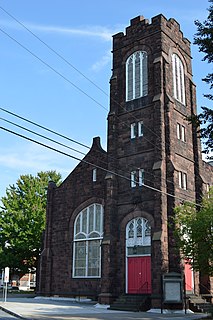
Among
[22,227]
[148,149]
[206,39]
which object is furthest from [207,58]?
[22,227]

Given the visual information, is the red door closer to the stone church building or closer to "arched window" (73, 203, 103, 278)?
the stone church building

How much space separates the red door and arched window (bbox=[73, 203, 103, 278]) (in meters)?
3.41

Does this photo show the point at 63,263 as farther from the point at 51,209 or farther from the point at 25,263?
the point at 25,263

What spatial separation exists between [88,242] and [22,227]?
17485mm

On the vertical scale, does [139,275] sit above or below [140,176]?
below

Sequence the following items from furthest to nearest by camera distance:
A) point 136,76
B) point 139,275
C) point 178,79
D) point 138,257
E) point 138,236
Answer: point 178,79 → point 136,76 → point 138,236 → point 138,257 → point 139,275

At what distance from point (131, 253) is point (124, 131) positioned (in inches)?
351

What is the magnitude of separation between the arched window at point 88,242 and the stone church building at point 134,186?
74 mm

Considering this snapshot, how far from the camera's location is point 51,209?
3462cm

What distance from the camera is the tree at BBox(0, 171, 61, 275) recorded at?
45250 mm

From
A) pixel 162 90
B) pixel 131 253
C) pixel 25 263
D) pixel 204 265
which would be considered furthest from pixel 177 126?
pixel 25 263

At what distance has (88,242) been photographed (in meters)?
31.1

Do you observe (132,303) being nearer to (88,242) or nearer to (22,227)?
(88,242)

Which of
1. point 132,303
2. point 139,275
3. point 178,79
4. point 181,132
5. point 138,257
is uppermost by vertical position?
point 178,79
